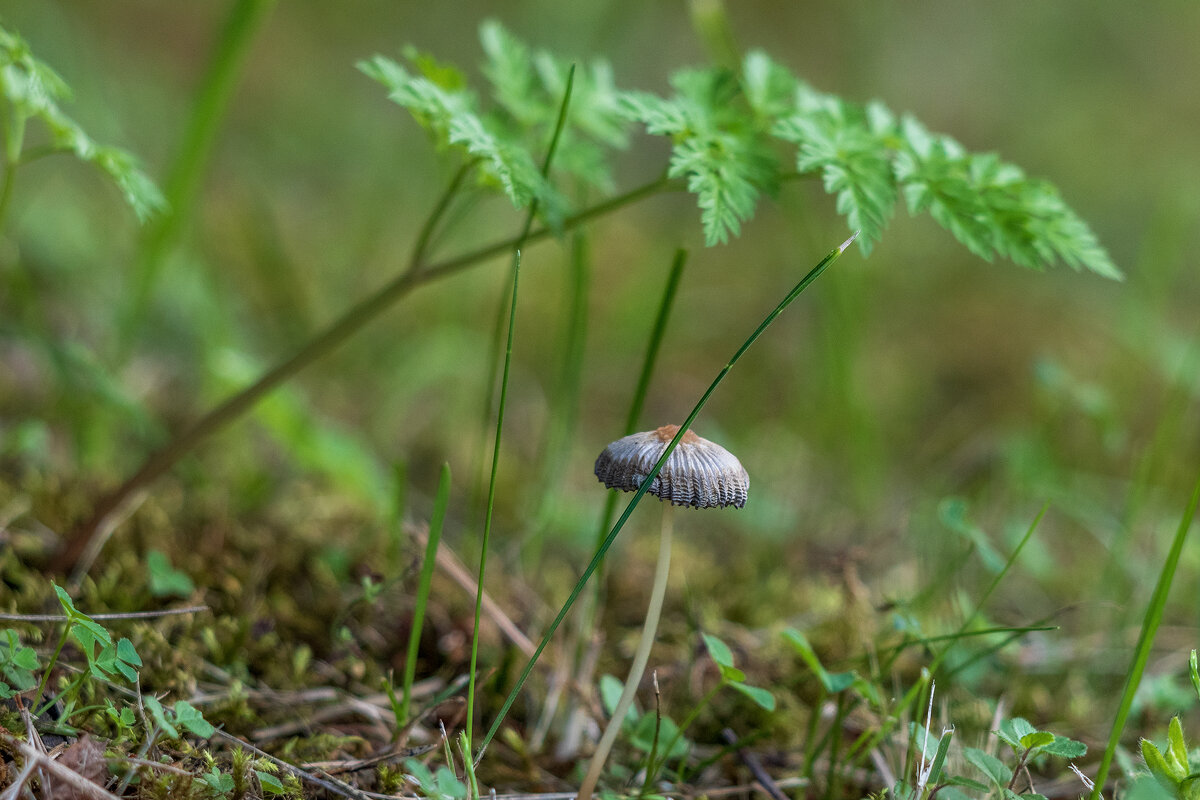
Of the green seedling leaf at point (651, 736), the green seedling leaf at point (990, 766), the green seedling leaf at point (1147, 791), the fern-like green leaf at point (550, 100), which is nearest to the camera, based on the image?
the green seedling leaf at point (1147, 791)

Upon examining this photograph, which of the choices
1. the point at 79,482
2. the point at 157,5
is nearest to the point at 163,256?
the point at 79,482

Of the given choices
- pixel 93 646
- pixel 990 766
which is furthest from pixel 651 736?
pixel 93 646

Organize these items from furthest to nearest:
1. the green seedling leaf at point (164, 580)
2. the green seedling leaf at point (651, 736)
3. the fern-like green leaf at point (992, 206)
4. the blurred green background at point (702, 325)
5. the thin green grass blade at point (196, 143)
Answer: the blurred green background at point (702, 325) → the thin green grass blade at point (196, 143) → the green seedling leaf at point (164, 580) → the green seedling leaf at point (651, 736) → the fern-like green leaf at point (992, 206)

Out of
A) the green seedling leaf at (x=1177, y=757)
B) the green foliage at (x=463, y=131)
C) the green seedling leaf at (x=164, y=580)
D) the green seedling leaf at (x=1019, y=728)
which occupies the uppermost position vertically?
the green foliage at (x=463, y=131)

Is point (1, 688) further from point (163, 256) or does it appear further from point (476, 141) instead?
point (163, 256)

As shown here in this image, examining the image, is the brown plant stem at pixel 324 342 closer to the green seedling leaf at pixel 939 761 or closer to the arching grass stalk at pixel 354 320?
the arching grass stalk at pixel 354 320

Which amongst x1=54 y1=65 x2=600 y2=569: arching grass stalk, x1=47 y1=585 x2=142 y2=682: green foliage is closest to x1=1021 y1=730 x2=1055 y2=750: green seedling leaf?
x1=54 y1=65 x2=600 y2=569: arching grass stalk

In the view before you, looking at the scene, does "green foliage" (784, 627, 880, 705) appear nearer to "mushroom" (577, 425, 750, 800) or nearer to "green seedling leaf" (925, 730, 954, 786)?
"green seedling leaf" (925, 730, 954, 786)

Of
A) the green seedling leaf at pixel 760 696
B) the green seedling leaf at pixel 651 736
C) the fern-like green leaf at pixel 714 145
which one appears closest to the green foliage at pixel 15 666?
the green seedling leaf at pixel 651 736
